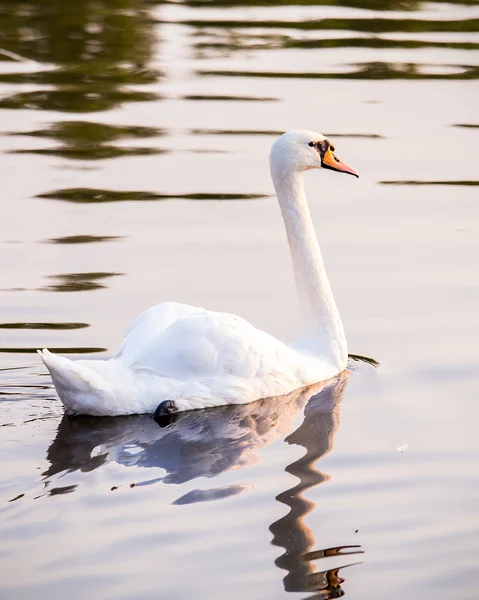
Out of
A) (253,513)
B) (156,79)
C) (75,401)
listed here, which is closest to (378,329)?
(75,401)

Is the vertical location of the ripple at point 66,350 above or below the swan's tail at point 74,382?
below

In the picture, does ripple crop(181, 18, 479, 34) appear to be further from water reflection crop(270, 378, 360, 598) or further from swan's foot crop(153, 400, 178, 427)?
swan's foot crop(153, 400, 178, 427)

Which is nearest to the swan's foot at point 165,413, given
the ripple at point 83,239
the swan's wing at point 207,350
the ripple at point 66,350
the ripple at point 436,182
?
the swan's wing at point 207,350

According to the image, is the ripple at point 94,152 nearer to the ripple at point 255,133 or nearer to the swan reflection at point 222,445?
the ripple at point 255,133

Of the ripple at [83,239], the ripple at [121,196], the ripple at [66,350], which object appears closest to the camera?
the ripple at [66,350]

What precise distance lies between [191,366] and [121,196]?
528 centimetres

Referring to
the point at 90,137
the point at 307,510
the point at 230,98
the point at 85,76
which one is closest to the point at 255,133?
the point at 230,98

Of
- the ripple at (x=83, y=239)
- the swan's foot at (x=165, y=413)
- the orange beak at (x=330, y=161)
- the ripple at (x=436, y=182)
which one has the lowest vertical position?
the ripple at (x=436, y=182)

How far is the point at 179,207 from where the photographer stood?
13500 millimetres

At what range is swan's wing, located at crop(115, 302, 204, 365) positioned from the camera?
898 cm

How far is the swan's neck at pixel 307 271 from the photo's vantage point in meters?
10.0

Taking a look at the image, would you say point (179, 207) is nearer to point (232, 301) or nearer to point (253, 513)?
point (232, 301)

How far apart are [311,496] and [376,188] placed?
710 cm

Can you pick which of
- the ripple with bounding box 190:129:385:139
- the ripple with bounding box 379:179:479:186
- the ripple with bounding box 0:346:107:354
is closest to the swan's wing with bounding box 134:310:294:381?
the ripple with bounding box 0:346:107:354
